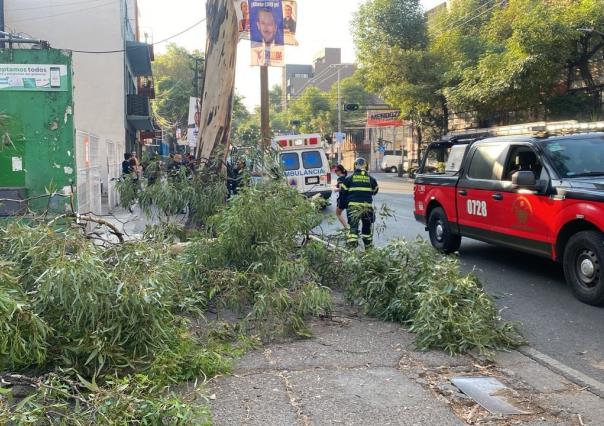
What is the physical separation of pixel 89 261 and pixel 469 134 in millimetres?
7819

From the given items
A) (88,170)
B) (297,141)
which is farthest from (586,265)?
(297,141)

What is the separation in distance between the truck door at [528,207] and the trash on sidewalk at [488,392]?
3.24m

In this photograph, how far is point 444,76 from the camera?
105 ft

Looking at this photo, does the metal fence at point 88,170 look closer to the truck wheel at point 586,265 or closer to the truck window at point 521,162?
the truck window at point 521,162

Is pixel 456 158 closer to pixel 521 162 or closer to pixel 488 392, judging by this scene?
pixel 521 162

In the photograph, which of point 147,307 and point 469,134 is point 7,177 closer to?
point 147,307

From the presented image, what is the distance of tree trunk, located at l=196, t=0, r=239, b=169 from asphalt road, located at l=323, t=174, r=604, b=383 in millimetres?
2173

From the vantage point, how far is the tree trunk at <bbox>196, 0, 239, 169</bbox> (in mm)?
8836

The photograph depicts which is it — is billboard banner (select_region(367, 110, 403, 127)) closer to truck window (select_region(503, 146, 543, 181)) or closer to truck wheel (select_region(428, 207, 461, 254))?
truck wheel (select_region(428, 207, 461, 254))

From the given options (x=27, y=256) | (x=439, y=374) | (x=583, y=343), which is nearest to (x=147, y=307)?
(x=27, y=256)

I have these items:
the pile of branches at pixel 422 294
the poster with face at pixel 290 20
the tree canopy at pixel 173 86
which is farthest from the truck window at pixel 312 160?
the tree canopy at pixel 173 86

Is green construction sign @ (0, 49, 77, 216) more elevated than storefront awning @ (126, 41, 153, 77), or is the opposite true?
storefront awning @ (126, 41, 153, 77)

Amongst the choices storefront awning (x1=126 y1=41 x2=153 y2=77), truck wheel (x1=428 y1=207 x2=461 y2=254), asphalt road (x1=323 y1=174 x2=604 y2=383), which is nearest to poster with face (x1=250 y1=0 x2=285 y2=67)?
truck wheel (x1=428 y1=207 x2=461 y2=254)

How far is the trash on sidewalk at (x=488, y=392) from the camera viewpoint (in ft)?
13.1
